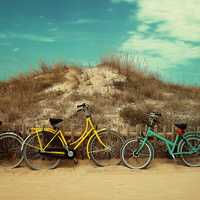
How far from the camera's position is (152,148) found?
309 inches

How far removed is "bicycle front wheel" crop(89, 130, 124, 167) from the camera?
26.0 feet

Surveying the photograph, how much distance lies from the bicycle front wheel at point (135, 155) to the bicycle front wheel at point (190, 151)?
29.0 inches

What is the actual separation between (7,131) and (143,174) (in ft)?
10.3

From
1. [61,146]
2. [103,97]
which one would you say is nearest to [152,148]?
[61,146]

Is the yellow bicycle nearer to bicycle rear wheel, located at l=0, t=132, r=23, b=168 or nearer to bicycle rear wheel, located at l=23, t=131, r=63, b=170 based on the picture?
bicycle rear wheel, located at l=23, t=131, r=63, b=170

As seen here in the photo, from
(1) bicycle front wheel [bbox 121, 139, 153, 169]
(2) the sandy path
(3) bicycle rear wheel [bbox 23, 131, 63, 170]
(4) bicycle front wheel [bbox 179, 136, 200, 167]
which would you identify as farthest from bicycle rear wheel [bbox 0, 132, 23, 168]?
(4) bicycle front wheel [bbox 179, 136, 200, 167]

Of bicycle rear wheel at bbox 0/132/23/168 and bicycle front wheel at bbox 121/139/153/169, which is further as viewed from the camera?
bicycle rear wheel at bbox 0/132/23/168

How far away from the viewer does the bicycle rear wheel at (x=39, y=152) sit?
7.78 meters

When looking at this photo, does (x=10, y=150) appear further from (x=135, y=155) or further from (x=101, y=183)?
(x=135, y=155)

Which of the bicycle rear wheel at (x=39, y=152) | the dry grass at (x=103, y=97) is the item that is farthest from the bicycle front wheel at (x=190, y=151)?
the bicycle rear wheel at (x=39, y=152)

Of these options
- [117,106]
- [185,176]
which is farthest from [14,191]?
[117,106]

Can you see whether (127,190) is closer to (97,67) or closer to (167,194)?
(167,194)

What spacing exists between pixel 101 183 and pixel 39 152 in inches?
72.1

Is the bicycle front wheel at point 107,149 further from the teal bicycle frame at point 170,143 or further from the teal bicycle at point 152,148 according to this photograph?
the teal bicycle frame at point 170,143
